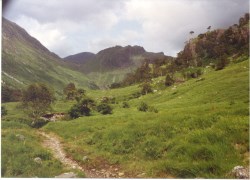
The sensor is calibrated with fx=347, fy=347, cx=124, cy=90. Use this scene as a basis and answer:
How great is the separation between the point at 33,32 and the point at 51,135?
5.08 meters

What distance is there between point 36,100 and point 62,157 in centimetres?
628

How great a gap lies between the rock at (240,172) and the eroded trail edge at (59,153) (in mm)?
3689

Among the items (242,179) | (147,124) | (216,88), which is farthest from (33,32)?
(216,88)

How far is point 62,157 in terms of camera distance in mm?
11820

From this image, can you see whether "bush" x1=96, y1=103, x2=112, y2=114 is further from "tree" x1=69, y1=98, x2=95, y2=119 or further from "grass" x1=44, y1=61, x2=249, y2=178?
"grass" x1=44, y1=61, x2=249, y2=178

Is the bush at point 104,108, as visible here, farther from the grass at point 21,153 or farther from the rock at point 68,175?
the rock at point 68,175

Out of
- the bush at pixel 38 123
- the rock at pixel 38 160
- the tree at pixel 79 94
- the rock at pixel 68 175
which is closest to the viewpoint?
the rock at pixel 68 175

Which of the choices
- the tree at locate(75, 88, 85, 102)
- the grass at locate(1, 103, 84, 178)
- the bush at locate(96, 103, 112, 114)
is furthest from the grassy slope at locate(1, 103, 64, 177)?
the bush at locate(96, 103, 112, 114)

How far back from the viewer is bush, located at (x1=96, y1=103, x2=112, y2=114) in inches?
862

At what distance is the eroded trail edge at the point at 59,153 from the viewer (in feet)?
32.7

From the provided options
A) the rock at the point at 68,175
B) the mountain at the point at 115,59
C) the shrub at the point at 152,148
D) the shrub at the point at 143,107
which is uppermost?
the mountain at the point at 115,59

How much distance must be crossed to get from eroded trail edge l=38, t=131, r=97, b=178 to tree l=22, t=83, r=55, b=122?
4.33ft

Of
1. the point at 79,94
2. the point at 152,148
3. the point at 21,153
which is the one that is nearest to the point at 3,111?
the point at 21,153

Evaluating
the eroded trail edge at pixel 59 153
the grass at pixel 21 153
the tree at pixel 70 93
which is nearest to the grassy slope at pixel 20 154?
the grass at pixel 21 153
